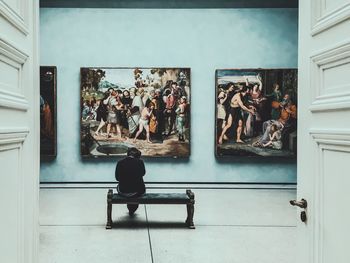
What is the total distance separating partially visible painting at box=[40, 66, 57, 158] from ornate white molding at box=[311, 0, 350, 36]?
34.2ft

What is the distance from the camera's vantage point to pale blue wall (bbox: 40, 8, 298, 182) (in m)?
12.2

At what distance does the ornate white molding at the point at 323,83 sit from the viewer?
7.13 ft

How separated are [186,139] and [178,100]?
117cm

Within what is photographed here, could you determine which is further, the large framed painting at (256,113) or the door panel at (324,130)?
the large framed painting at (256,113)

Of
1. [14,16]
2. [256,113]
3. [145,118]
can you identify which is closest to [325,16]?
[14,16]

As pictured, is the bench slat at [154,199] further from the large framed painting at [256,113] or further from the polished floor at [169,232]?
the large framed painting at [256,113]

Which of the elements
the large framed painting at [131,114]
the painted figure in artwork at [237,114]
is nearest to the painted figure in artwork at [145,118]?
the large framed painting at [131,114]

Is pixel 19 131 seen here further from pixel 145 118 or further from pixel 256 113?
pixel 256 113

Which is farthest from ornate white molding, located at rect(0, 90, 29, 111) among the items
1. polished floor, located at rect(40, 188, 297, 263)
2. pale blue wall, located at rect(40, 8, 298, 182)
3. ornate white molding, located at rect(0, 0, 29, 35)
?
pale blue wall, located at rect(40, 8, 298, 182)

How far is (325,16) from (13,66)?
187 centimetres

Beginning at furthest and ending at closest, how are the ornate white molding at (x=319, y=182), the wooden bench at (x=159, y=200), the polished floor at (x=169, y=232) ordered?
the wooden bench at (x=159, y=200), the polished floor at (x=169, y=232), the ornate white molding at (x=319, y=182)

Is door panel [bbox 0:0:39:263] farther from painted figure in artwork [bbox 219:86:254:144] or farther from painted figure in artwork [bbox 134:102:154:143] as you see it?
painted figure in artwork [bbox 219:86:254:144]

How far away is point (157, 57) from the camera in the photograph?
40.3ft

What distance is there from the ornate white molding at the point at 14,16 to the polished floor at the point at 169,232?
3.93m
